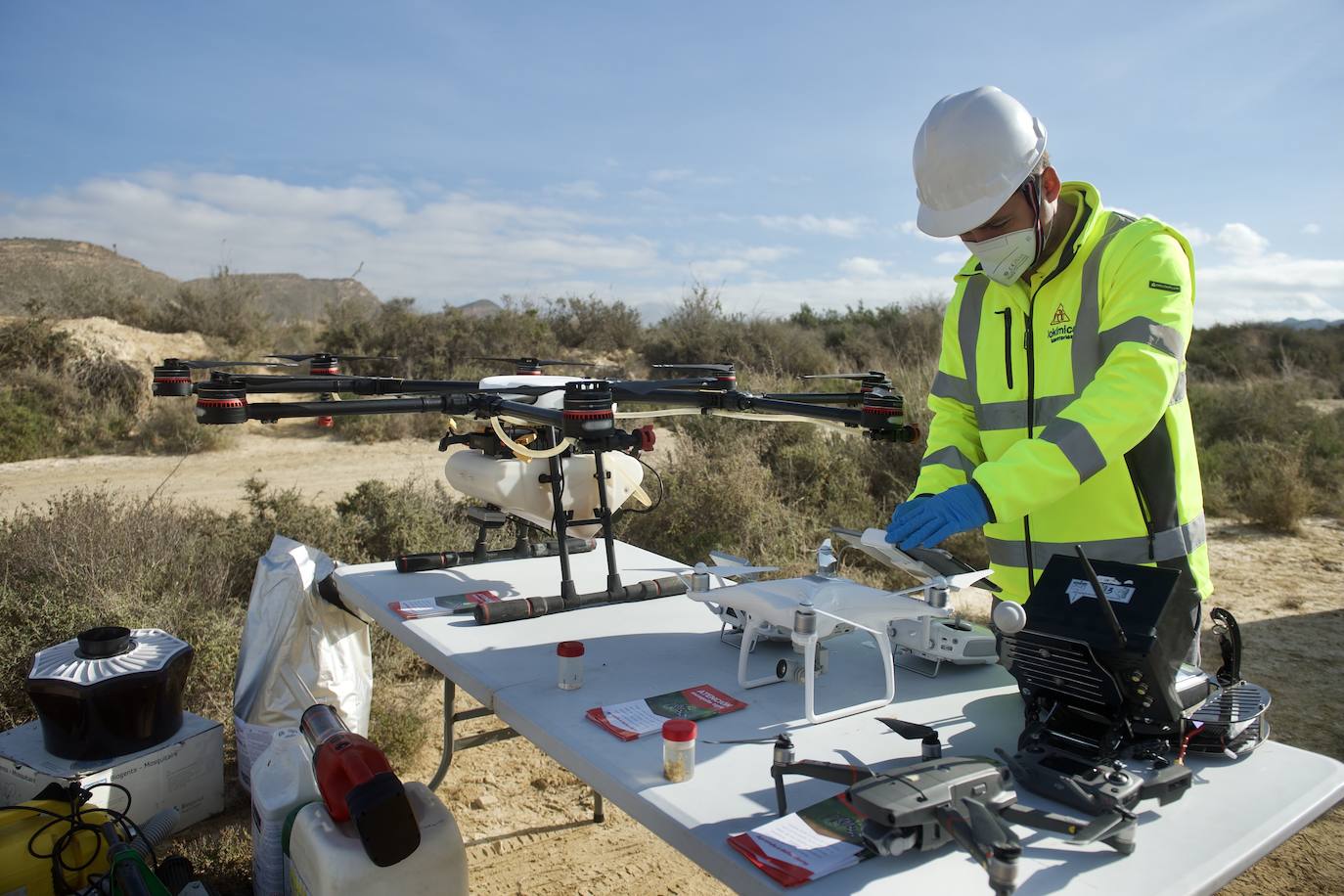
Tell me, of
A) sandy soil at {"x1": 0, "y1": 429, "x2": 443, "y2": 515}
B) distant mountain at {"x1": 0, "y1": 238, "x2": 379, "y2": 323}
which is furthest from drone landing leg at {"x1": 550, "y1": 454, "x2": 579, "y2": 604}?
distant mountain at {"x1": 0, "y1": 238, "x2": 379, "y2": 323}

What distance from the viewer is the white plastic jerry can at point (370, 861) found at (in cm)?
189

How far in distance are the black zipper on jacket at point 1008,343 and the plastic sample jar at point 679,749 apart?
1.23 metres

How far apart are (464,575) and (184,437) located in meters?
10.8

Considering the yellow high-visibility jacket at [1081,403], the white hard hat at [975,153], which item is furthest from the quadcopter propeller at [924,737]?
the white hard hat at [975,153]

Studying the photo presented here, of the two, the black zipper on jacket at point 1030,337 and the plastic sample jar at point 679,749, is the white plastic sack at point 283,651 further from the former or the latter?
the black zipper on jacket at point 1030,337

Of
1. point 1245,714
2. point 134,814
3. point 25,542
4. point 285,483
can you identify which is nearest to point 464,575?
point 134,814

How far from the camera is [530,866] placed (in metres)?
3.34

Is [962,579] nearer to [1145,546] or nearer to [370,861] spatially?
[1145,546]

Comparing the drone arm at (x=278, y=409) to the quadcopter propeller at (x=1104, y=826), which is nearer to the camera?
the quadcopter propeller at (x=1104, y=826)

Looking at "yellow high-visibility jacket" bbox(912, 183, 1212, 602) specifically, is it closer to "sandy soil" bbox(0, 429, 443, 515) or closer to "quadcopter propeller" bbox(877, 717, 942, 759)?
"quadcopter propeller" bbox(877, 717, 942, 759)

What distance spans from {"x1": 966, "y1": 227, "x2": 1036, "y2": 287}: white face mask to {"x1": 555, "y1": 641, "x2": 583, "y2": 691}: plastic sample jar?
4.42 feet

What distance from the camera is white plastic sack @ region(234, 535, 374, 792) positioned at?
10.9ft

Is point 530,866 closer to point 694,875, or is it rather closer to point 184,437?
point 694,875

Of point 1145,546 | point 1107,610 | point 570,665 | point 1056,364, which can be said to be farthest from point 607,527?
point 1107,610
